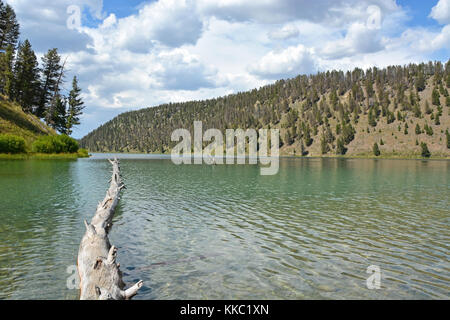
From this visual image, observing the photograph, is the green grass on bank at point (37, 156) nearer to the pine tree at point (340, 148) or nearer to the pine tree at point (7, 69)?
the pine tree at point (7, 69)

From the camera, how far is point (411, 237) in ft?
50.8

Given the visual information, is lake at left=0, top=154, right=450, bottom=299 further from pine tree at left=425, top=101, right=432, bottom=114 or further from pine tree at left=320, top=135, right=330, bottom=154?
pine tree at left=425, top=101, right=432, bottom=114

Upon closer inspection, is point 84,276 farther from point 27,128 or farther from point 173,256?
point 27,128

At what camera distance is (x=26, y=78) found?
293 ft

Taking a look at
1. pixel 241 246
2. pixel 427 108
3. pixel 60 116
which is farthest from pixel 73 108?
pixel 427 108

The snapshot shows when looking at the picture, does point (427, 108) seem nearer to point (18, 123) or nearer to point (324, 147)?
point (324, 147)

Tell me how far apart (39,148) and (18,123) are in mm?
10870

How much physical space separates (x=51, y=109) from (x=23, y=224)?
9144cm

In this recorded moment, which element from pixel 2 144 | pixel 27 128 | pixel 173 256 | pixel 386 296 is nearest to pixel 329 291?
pixel 386 296

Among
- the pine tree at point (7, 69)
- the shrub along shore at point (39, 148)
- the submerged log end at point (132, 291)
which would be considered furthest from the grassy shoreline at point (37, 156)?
the submerged log end at point (132, 291)

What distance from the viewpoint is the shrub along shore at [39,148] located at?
70.1 metres

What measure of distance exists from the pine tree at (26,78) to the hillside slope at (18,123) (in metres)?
3.33

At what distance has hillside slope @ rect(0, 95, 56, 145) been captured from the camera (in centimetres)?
7725

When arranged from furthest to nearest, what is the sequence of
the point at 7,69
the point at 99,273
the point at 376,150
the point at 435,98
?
the point at 435,98 < the point at 376,150 < the point at 7,69 < the point at 99,273
